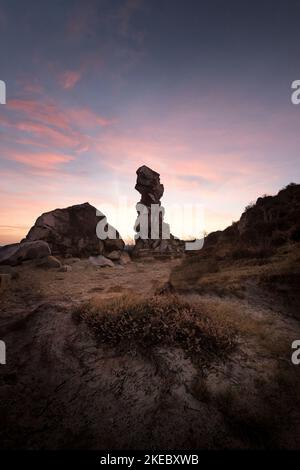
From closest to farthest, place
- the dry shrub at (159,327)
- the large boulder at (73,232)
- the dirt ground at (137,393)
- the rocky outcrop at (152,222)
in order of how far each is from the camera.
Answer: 1. the dirt ground at (137,393)
2. the dry shrub at (159,327)
3. the large boulder at (73,232)
4. the rocky outcrop at (152,222)

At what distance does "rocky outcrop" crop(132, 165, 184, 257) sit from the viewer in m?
36.9

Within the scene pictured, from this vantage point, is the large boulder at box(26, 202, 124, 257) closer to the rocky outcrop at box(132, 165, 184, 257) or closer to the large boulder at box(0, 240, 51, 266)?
the large boulder at box(0, 240, 51, 266)

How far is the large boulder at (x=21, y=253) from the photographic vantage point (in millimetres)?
21203

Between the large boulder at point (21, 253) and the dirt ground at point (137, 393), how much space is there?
51.0 feet

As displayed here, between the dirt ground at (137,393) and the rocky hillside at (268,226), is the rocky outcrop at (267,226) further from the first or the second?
the dirt ground at (137,393)

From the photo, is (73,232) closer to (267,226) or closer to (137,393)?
(267,226)

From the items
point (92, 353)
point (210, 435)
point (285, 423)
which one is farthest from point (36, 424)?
point (285, 423)

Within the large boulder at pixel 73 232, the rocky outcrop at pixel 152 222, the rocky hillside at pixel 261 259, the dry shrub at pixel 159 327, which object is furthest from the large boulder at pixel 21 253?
the dry shrub at pixel 159 327

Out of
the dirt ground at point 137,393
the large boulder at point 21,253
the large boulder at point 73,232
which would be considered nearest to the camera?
the dirt ground at point 137,393

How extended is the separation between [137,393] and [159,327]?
1865 millimetres

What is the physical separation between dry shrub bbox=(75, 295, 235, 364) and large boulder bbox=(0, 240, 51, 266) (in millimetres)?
16910

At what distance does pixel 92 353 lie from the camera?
6.09 meters

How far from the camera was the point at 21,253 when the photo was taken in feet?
72.0

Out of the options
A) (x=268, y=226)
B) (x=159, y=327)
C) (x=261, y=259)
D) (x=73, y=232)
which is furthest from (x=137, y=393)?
(x=73, y=232)
